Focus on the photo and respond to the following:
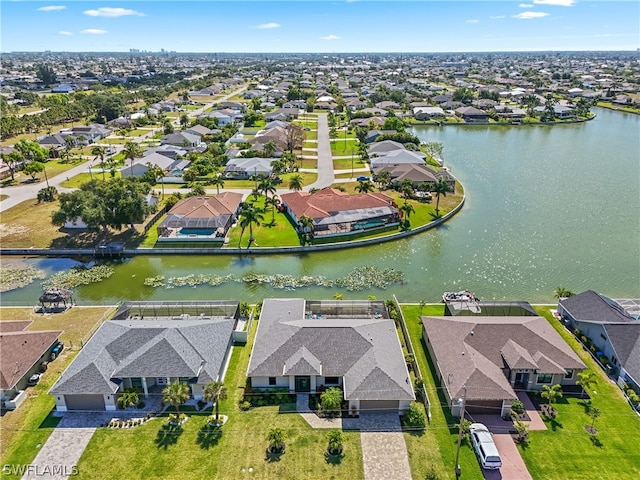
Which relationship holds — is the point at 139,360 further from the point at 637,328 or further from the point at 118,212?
the point at 637,328

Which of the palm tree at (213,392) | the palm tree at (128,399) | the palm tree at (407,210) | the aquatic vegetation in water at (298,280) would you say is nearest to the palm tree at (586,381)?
the aquatic vegetation in water at (298,280)

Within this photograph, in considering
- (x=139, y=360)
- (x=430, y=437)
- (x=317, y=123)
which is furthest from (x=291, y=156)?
(x=430, y=437)

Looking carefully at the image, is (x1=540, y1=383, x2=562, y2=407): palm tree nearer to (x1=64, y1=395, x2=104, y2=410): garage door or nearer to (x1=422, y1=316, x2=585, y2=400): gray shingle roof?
(x1=422, y1=316, x2=585, y2=400): gray shingle roof

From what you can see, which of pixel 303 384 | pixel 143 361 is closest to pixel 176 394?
pixel 143 361

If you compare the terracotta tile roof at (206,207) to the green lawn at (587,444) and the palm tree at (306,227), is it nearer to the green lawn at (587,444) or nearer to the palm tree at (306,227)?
the palm tree at (306,227)

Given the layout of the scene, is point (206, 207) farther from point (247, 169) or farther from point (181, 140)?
point (181, 140)
